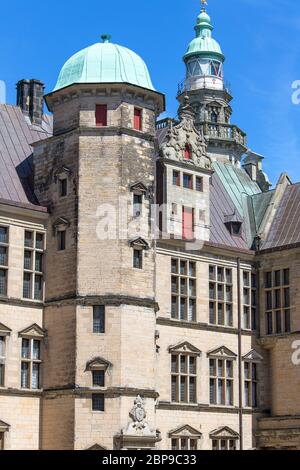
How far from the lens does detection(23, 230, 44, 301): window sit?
1654 inches

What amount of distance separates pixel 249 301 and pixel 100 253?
1131 cm

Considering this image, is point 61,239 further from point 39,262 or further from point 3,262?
point 3,262

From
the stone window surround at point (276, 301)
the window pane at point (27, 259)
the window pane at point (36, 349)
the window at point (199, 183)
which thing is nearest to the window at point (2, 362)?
the window pane at point (36, 349)

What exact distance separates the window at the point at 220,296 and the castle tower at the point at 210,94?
32200mm

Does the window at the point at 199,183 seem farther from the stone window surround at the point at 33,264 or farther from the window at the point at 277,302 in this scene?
the stone window surround at the point at 33,264

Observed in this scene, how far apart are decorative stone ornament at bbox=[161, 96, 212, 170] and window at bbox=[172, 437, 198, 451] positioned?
1291 cm

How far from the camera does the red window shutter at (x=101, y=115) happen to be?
140ft

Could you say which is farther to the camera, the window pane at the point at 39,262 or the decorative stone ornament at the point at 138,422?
the window pane at the point at 39,262

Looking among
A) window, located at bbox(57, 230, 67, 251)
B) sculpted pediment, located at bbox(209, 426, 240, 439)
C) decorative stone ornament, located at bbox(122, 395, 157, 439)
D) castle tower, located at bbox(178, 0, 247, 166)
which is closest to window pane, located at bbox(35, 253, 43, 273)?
window, located at bbox(57, 230, 67, 251)

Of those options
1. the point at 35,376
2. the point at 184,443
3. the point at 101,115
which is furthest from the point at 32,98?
the point at 184,443

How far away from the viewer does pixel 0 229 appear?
41.4 meters

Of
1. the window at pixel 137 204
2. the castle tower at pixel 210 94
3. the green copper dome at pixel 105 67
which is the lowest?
the window at pixel 137 204

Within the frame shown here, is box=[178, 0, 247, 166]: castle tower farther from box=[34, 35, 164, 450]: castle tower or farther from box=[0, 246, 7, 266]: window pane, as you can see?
box=[0, 246, 7, 266]: window pane
